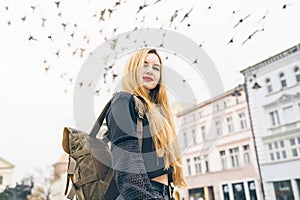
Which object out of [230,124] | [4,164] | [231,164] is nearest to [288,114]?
[230,124]

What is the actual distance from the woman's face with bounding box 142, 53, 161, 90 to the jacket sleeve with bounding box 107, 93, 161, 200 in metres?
0.15

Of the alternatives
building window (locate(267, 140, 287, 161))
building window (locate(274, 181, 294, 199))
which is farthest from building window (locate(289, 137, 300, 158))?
building window (locate(274, 181, 294, 199))

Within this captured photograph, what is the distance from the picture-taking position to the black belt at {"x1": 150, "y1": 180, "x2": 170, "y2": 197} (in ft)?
2.74

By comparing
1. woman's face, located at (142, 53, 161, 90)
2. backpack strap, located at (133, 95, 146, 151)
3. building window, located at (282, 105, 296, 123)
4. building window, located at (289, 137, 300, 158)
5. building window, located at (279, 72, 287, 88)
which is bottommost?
backpack strap, located at (133, 95, 146, 151)

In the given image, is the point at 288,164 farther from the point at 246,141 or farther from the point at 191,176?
the point at 191,176

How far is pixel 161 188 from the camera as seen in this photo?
850mm

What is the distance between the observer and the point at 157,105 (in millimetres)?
989

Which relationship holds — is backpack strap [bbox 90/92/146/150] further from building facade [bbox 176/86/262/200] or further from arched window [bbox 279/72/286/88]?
arched window [bbox 279/72/286/88]

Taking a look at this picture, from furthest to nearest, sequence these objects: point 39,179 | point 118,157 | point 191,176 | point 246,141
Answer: point 39,179 → point 191,176 → point 246,141 → point 118,157

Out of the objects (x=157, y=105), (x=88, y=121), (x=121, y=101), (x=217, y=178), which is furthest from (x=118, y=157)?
(x=217, y=178)

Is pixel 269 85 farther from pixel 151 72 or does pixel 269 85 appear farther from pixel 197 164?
pixel 151 72

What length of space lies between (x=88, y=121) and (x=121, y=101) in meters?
0.48

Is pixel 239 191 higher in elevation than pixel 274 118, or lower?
lower

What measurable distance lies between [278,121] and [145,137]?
40.3 ft
